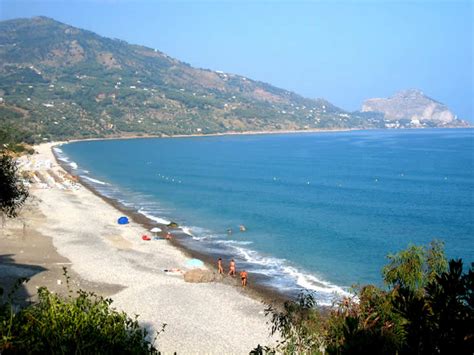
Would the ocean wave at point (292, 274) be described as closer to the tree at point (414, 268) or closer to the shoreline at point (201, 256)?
the shoreline at point (201, 256)

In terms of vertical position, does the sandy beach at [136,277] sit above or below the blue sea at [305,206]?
below

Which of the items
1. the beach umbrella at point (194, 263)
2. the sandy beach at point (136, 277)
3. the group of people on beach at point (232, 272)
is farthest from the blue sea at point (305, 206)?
the sandy beach at point (136, 277)

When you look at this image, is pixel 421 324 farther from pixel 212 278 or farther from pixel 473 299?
pixel 212 278

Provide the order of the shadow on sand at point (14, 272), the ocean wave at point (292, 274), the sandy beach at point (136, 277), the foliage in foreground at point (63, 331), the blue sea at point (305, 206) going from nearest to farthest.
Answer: the foliage in foreground at point (63, 331), the sandy beach at point (136, 277), the shadow on sand at point (14, 272), the ocean wave at point (292, 274), the blue sea at point (305, 206)

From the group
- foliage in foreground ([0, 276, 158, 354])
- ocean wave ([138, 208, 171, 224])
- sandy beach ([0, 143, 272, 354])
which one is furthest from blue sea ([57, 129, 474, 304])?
foliage in foreground ([0, 276, 158, 354])

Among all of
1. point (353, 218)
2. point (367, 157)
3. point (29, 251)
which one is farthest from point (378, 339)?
point (367, 157)

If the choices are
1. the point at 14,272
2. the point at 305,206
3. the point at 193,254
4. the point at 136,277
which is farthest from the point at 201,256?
the point at 305,206
